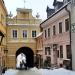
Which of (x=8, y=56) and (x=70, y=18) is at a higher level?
(x=70, y=18)

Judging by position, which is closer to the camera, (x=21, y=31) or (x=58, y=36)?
(x=58, y=36)

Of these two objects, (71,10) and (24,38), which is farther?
(24,38)

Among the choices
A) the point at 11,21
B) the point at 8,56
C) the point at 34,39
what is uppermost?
the point at 11,21

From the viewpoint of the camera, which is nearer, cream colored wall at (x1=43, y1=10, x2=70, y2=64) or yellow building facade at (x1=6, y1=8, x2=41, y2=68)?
cream colored wall at (x1=43, y1=10, x2=70, y2=64)

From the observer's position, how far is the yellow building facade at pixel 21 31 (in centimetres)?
4325

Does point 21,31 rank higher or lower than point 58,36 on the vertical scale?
higher

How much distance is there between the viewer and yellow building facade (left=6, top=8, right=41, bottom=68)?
43250 mm

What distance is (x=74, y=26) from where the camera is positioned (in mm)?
21578

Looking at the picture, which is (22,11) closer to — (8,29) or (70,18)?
(8,29)

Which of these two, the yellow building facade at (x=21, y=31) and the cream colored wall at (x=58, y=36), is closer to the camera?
the cream colored wall at (x=58, y=36)

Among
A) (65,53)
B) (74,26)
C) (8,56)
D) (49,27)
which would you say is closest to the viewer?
(74,26)

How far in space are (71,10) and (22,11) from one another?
74.2ft

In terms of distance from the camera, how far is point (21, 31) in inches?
1720

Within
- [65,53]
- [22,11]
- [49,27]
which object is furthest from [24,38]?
[65,53]
